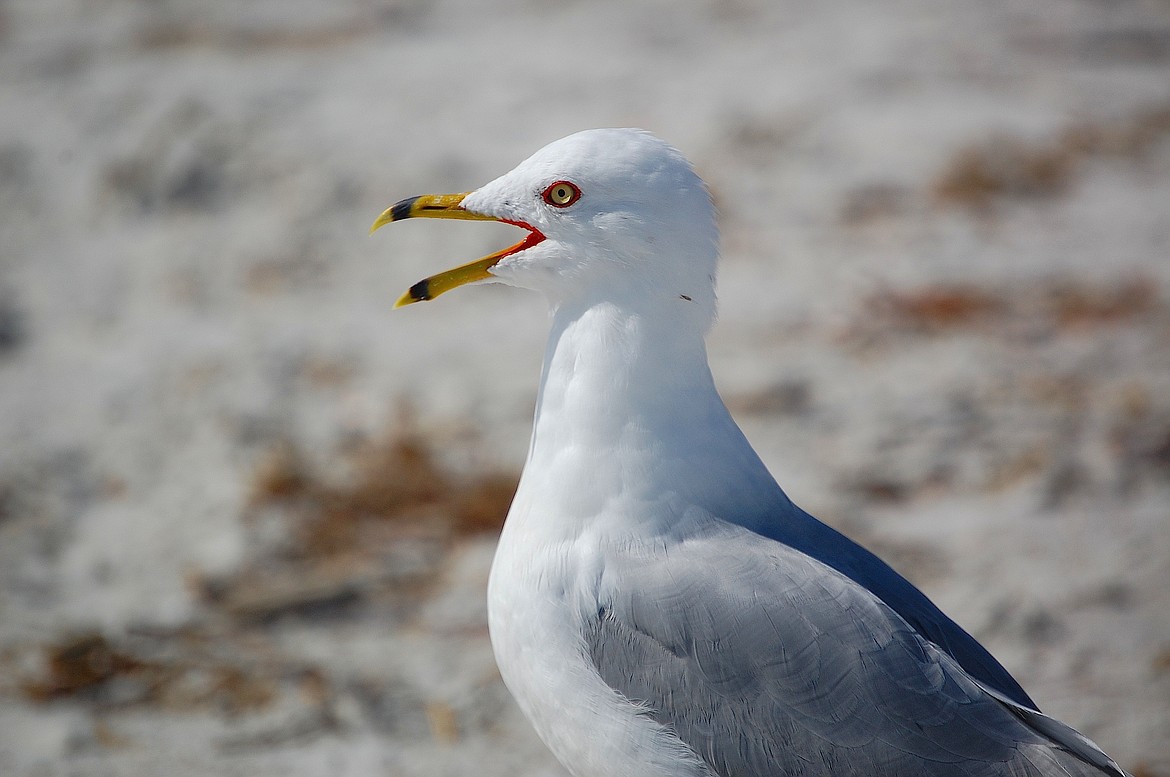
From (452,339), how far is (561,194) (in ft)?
12.4

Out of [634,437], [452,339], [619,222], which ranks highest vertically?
[452,339]

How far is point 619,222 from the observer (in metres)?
2.54

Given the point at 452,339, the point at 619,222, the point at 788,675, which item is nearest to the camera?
the point at 788,675

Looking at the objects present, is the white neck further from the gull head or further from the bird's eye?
the bird's eye

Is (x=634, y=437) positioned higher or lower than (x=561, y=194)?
lower

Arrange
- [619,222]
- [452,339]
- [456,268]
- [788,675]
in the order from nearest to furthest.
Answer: [788,675] → [619,222] → [456,268] → [452,339]

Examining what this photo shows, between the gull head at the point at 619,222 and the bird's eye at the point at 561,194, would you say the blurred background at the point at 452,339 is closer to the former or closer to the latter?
the gull head at the point at 619,222

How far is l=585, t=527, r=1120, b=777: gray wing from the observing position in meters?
2.30

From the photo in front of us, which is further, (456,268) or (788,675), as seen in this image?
(456,268)

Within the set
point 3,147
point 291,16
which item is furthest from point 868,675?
point 291,16

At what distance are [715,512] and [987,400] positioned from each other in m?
3.49

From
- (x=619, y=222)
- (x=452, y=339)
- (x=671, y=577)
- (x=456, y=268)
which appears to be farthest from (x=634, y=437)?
(x=452, y=339)

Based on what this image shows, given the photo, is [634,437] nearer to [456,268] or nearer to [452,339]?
[456,268]

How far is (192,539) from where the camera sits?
16.1ft
